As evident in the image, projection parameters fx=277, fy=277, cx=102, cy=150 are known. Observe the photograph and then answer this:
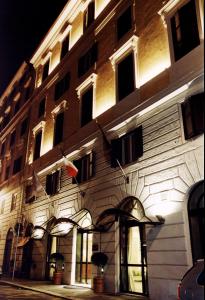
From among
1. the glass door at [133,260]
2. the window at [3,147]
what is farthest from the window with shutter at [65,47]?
the glass door at [133,260]

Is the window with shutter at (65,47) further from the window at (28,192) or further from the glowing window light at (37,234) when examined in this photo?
the glowing window light at (37,234)

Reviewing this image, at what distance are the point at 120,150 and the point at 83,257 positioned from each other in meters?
6.09

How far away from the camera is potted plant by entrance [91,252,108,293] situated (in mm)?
11594

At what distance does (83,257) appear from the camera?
47.4ft

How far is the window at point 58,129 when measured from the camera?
62.1ft

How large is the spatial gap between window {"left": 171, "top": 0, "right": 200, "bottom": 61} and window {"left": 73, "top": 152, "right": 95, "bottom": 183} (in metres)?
6.66

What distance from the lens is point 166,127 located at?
10625mm

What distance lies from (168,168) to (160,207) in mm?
1449

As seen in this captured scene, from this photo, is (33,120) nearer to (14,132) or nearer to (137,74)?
(14,132)

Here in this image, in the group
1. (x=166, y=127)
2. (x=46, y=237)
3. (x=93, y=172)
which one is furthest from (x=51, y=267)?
(x=166, y=127)

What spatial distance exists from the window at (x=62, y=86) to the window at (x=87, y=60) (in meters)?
1.59

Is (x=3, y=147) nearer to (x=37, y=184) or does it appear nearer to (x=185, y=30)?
(x=37, y=184)

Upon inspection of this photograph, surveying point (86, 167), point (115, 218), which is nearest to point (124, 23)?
point (86, 167)

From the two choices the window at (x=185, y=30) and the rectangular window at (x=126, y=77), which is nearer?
the window at (x=185, y=30)
